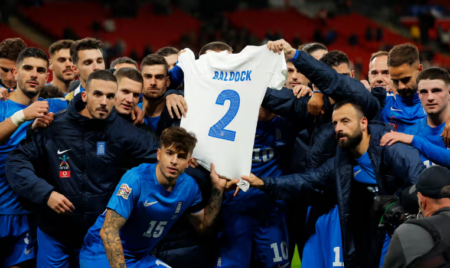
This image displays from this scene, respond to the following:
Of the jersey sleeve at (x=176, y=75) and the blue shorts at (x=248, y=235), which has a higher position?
the jersey sleeve at (x=176, y=75)

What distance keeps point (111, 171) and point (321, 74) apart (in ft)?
7.21

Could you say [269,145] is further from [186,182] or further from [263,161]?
[186,182]

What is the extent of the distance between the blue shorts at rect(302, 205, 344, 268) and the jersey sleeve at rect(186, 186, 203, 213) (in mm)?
1234

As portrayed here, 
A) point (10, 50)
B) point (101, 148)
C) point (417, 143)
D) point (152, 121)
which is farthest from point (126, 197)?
point (10, 50)

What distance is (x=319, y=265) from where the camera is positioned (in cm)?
535

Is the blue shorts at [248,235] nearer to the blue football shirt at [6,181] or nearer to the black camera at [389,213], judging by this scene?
the black camera at [389,213]

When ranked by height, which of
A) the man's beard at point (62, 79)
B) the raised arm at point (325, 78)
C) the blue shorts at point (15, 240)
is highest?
the man's beard at point (62, 79)

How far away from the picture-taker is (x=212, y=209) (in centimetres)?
511

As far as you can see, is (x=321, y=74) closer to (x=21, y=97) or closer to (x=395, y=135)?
(x=395, y=135)

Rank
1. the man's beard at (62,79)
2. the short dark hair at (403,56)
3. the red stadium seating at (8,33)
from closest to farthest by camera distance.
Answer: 1. the short dark hair at (403,56)
2. the man's beard at (62,79)
3. the red stadium seating at (8,33)

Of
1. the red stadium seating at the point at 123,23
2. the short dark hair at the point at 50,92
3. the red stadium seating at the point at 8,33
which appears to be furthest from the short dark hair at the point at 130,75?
the red stadium seating at the point at 123,23

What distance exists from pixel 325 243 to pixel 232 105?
5.59ft

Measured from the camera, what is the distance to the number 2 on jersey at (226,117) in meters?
4.99

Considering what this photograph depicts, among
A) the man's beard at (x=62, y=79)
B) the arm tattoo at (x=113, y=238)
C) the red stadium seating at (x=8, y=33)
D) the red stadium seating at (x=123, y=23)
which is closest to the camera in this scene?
the arm tattoo at (x=113, y=238)
